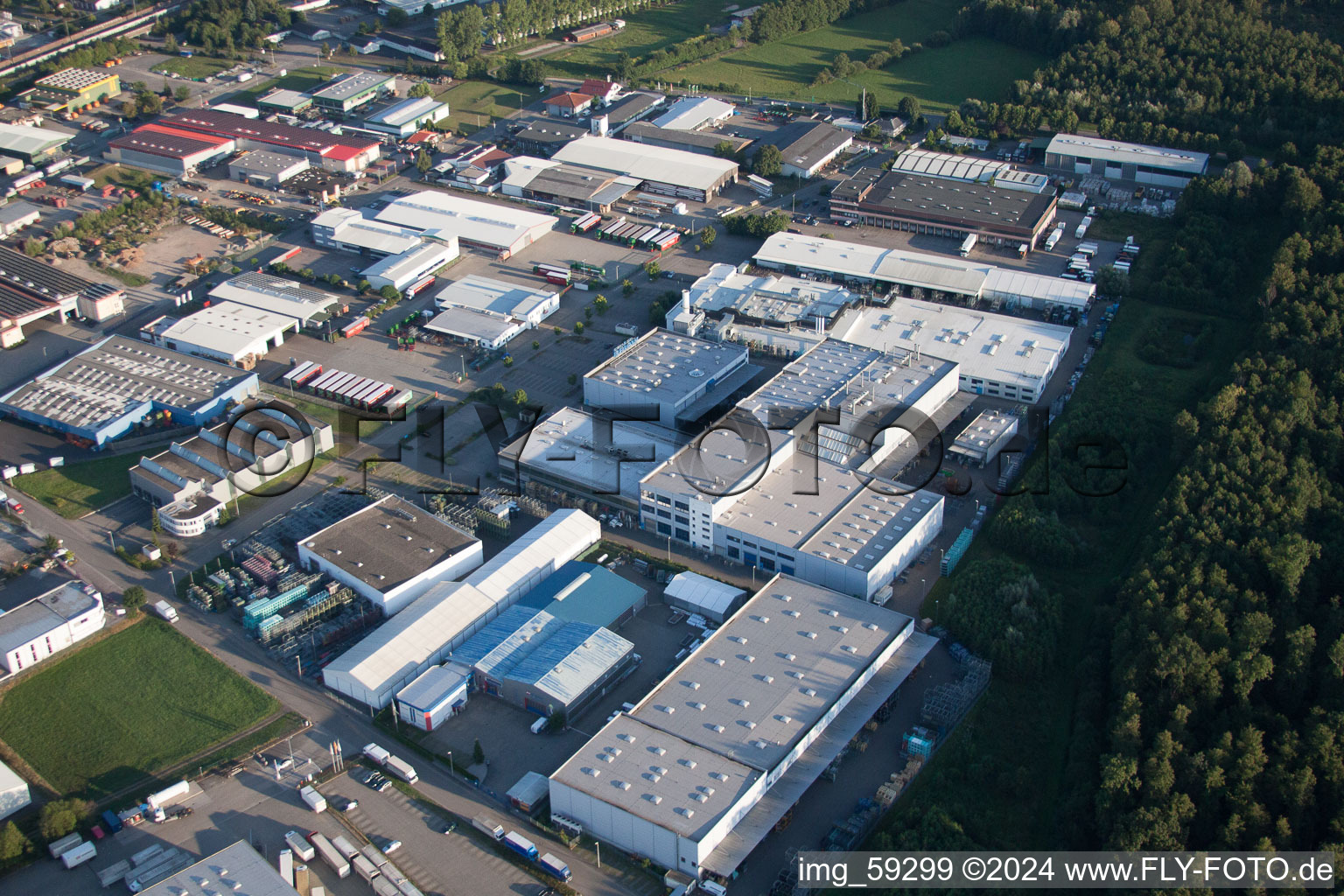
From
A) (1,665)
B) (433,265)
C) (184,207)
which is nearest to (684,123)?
(433,265)

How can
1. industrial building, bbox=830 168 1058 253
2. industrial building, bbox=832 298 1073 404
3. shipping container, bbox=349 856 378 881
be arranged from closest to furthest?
shipping container, bbox=349 856 378 881, industrial building, bbox=832 298 1073 404, industrial building, bbox=830 168 1058 253

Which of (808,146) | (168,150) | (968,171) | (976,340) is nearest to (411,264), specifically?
(168,150)

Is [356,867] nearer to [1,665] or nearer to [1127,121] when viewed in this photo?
[1,665]

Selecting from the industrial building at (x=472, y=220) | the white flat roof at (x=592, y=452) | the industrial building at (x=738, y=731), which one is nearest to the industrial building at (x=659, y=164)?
the industrial building at (x=472, y=220)

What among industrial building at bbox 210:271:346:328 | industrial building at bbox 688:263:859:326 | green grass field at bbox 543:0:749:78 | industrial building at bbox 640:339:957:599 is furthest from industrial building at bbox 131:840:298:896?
green grass field at bbox 543:0:749:78

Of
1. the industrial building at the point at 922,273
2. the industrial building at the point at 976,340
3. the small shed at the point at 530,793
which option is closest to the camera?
the small shed at the point at 530,793

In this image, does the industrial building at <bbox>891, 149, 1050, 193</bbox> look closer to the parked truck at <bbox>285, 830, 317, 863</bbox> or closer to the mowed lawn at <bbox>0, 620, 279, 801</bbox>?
the mowed lawn at <bbox>0, 620, 279, 801</bbox>

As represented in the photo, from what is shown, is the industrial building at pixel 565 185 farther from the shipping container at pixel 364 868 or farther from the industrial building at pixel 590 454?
the shipping container at pixel 364 868
